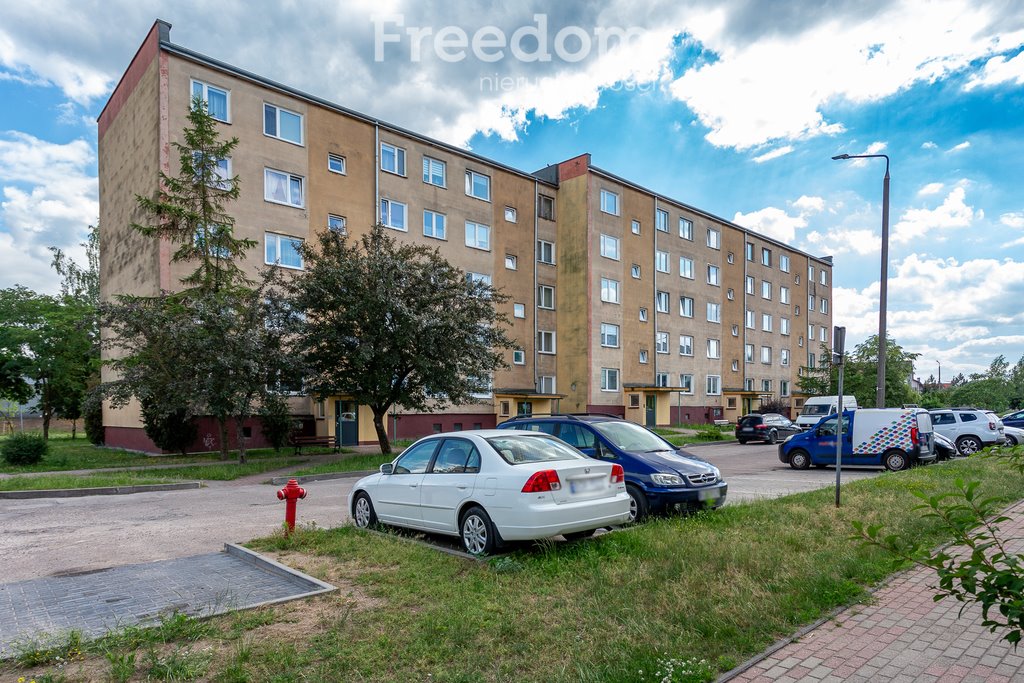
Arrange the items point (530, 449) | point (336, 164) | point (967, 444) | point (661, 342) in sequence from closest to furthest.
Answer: point (530, 449)
point (967, 444)
point (336, 164)
point (661, 342)

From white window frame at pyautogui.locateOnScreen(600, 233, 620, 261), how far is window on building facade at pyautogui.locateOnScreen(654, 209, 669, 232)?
512 centimetres

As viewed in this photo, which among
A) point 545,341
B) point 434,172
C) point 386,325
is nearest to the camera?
point 386,325

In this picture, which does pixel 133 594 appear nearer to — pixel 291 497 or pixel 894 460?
pixel 291 497

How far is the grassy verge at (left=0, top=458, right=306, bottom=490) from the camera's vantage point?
14539 millimetres

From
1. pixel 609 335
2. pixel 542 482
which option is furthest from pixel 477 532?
pixel 609 335

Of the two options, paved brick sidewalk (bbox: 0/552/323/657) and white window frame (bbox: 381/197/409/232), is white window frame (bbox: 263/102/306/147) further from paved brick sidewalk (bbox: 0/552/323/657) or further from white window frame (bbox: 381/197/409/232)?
paved brick sidewalk (bbox: 0/552/323/657)

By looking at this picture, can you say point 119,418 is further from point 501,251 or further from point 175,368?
point 501,251

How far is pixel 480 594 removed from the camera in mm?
5887

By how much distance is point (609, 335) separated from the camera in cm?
4069

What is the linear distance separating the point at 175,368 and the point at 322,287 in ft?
16.3

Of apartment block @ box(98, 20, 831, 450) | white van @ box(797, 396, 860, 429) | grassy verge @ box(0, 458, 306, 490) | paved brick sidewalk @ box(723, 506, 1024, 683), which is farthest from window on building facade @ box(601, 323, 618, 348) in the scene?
paved brick sidewalk @ box(723, 506, 1024, 683)

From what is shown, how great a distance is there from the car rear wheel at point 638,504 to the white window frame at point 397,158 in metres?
25.4

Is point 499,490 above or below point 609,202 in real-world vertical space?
below

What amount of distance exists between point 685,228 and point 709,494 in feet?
134
